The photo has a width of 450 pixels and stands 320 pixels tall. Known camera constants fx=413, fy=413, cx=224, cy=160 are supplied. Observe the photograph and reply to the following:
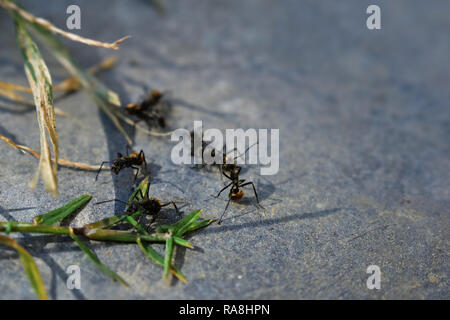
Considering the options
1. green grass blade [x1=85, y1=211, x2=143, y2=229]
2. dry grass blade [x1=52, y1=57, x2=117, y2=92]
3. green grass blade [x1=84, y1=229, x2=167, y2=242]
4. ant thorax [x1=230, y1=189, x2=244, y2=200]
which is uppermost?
dry grass blade [x1=52, y1=57, x2=117, y2=92]

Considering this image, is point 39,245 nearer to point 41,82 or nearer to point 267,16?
point 41,82

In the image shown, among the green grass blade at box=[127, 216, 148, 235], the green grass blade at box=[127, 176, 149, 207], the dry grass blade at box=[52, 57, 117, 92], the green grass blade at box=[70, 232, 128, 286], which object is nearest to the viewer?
the green grass blade at box=[70, 232, 128, 286]

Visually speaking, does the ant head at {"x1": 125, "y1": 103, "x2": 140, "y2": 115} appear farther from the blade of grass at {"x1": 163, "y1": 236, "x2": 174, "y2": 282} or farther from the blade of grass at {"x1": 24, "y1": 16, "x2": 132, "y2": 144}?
the blade of grass at {"x1": 163, "y1": 236, "x2": 174, "y2": 282}

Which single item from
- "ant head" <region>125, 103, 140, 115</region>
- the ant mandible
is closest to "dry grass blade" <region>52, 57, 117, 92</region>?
"ant head" <region>125, 103, 140, 115</region>

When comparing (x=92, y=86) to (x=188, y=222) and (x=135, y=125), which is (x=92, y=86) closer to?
(x=135, y=125)

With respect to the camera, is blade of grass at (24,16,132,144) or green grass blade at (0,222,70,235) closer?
green grass blade at (0,222,70,235)

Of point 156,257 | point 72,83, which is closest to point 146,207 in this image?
point 156,257
